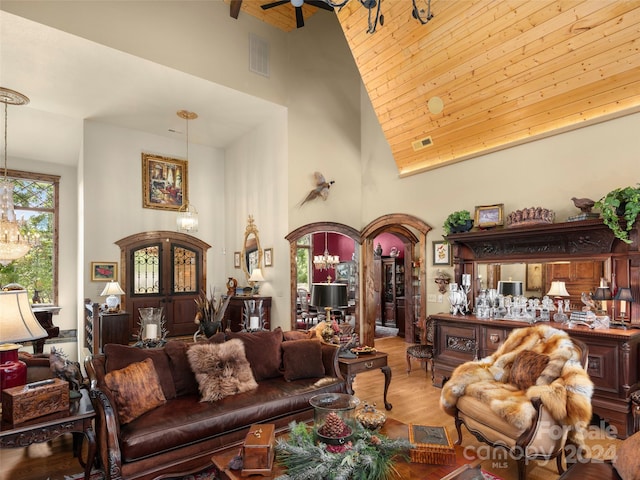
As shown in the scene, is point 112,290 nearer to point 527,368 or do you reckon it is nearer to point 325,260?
point 325,260

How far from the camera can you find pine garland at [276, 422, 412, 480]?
6.44 ft

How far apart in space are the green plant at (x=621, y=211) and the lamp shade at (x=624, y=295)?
51cm

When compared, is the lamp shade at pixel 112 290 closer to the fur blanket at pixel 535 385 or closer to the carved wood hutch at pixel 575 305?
the carved wood hutch at pixel 575 305

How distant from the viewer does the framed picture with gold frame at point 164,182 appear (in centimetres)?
769

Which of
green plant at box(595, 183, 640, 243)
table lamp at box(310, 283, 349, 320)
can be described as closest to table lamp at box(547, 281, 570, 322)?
green plant at box(595, 183, 640, 243)

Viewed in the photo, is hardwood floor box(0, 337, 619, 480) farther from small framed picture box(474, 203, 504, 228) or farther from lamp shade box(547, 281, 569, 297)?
small framed picture box(474, 203, 504, 228)

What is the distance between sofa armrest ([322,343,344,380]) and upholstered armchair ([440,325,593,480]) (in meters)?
1.06

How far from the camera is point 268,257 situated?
709cm

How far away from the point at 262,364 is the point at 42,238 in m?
7.77

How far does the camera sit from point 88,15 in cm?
480

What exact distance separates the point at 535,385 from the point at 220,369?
2.53 meters

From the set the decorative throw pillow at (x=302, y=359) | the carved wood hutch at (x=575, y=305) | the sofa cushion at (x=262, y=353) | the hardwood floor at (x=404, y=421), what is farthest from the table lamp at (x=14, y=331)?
the carved wood hutch at (x=575, y=305)

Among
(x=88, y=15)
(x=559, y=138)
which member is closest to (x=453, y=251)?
(x=559, y=138)

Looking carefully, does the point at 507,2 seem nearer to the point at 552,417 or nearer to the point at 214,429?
the point at 552,417
